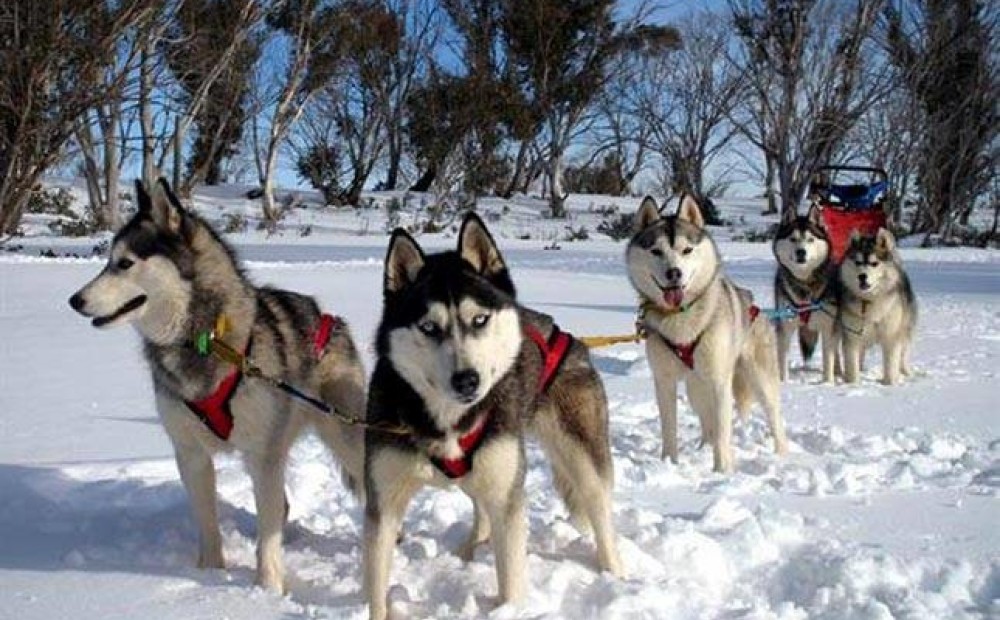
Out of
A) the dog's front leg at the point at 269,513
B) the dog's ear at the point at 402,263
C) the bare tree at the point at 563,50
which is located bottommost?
the dog's front leg at the point at 269,513

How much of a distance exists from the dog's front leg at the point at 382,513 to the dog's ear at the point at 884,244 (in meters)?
6.03

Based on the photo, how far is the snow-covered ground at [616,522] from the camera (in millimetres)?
2943

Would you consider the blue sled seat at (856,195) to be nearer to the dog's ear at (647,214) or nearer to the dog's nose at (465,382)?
the dog's ear at (647,214)

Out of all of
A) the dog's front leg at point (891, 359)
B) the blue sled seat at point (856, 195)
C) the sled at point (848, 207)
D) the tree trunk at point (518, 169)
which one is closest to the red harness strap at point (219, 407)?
the dog's front leg at point (891, 359)

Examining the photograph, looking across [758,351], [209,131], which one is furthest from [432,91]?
[758,351]

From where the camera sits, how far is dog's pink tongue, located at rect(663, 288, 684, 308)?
16.3 ft

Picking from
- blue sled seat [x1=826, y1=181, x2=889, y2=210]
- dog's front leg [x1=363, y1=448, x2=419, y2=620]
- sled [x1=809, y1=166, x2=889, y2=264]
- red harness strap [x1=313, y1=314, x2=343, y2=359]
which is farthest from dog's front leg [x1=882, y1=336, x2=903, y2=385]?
dog's front leg [x1=363, y1=448, x2=419, y2=620]

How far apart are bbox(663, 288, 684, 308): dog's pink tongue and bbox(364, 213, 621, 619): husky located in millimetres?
1987

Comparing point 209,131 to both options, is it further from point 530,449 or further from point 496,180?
point 530,449

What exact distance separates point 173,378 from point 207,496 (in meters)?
0.45

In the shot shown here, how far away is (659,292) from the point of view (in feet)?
16.7

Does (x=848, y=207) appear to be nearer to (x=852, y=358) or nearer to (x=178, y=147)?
(x=852, y=358)

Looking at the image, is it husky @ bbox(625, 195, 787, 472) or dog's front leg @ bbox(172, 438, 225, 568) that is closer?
dog's front leg @ bbox(172, 438, 225, 568)

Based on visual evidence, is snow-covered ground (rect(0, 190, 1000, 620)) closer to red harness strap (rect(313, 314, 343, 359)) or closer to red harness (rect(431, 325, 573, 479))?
red harness (rect(431, 325, 573, 479))
